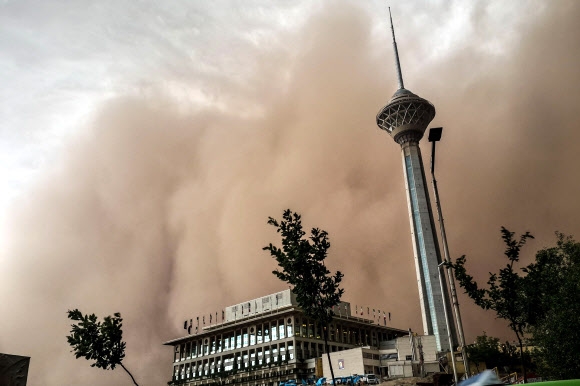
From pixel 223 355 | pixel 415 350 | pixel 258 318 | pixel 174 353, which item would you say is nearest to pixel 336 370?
pixel 415 350

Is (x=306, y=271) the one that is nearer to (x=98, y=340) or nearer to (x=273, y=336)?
(x=98, y=340)

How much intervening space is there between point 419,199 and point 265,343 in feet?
204

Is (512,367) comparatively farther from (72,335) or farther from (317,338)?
(72,335)

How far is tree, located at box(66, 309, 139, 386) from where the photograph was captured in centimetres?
4166

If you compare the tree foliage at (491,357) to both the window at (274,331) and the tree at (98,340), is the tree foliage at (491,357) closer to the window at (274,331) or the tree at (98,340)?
the window at (274,331)

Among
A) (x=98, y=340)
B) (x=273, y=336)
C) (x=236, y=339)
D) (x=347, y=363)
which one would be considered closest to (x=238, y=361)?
(x=236, y=339)

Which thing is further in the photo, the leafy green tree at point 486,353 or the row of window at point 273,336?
the row of window at point 273,336

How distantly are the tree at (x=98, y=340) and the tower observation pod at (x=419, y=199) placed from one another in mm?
87593

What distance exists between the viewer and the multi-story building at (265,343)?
399ft

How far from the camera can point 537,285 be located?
3322cm

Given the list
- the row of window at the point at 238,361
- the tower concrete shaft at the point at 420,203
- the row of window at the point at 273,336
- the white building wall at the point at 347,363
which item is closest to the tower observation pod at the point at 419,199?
the tower concrete shaft at the point at 420,203

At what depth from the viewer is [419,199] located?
13612cm

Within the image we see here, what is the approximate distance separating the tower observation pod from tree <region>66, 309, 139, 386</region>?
287 feet

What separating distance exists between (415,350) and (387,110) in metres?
79.1
